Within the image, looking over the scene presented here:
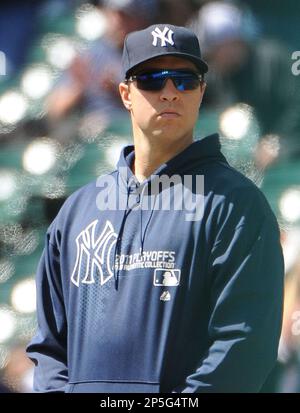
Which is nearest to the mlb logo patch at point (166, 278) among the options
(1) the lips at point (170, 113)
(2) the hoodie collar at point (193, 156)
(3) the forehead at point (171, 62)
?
(2) the hoodie collar at point (193, 156)

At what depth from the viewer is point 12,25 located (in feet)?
9.12

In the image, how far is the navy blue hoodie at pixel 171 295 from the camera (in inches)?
77.9

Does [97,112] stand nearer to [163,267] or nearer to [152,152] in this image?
[152,152]

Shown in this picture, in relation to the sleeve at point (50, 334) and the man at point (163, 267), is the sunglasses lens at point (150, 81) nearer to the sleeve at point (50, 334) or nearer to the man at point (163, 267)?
the man at point (163, 267)

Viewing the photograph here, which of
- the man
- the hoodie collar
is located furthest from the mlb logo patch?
the hoodie collar

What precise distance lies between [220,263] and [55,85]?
101cm

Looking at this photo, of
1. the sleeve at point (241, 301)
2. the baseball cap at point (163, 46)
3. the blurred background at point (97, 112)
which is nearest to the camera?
the sleeve at point (241, 301)

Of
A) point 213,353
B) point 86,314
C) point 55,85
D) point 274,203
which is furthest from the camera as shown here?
point 55,85

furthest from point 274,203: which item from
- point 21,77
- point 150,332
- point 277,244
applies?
point 21,77

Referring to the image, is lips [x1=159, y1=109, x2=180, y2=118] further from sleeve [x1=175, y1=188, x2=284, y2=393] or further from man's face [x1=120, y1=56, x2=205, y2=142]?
sleeve [x1=175, y1=188, x2=284, y2=393]

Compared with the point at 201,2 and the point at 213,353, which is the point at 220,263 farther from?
the point at 201,2

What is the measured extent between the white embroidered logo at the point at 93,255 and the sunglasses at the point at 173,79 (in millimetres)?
348

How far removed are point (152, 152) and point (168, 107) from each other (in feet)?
0.47

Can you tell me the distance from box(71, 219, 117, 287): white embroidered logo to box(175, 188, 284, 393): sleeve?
0.28m
